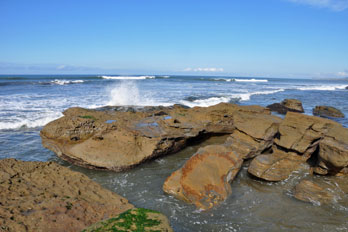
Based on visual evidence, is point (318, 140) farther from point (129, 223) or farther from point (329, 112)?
point (329, 112)

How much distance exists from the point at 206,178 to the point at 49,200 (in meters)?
2.87

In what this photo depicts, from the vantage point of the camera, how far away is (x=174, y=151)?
24.8 ft

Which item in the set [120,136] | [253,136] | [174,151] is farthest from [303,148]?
[120,136]

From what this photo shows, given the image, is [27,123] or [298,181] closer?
[298,181]

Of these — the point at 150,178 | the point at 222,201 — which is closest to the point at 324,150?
the point at 222,201

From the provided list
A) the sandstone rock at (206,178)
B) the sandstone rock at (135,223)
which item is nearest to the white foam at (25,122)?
the sandstone rock at (206,178)

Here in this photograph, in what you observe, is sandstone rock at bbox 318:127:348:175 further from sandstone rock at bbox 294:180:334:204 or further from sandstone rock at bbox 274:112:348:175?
sandstone rock at bbox 294:180:334:204

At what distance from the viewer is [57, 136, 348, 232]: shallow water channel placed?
167 inches

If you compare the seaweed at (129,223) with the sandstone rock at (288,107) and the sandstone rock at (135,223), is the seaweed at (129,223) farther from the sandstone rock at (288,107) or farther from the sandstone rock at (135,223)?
the sandstone rock at (288,107)

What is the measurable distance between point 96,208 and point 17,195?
1.26 m

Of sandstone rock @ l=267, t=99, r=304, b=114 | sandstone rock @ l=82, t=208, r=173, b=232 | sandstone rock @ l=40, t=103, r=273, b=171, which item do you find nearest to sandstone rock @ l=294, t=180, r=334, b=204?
sandstone rock @ l=40, t=103, r=273, b=171

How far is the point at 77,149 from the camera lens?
6590mm

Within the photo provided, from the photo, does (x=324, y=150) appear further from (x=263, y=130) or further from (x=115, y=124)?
(x=115, y=124)

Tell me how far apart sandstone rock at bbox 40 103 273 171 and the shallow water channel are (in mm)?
353
